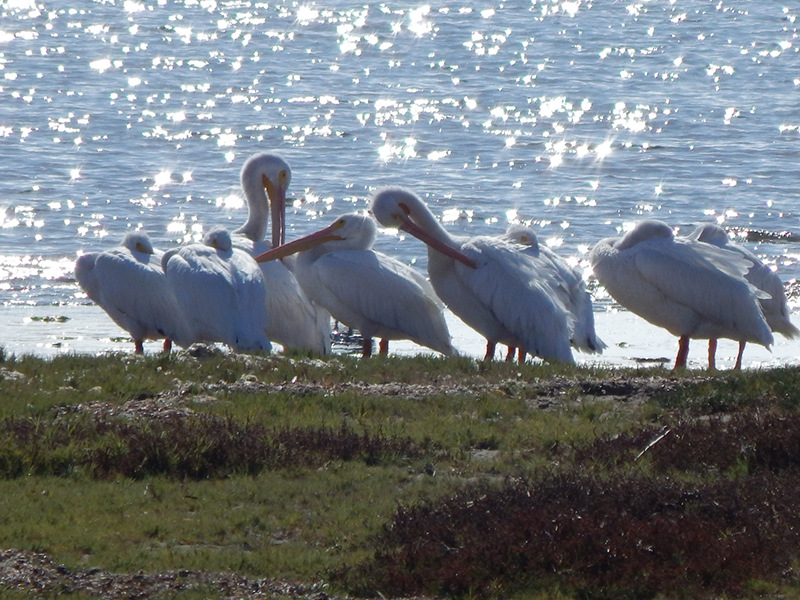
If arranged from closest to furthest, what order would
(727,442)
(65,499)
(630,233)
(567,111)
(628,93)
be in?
(65,499) < (727,442) < (630,233) < (567,111) < (628,93)

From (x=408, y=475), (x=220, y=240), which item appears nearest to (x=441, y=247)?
(x=220, y=240)

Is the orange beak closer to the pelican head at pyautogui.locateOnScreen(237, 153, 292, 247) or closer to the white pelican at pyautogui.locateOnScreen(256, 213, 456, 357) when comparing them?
the white pelican at pyautogui.locateOnScreen(256, 213, 456, 357)

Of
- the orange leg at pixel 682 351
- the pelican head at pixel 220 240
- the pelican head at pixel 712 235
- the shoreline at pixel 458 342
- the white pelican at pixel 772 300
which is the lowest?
the shoreline at pixel 458 342

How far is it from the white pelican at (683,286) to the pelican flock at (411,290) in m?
0.01

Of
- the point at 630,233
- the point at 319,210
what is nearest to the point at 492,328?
the point at 630,233

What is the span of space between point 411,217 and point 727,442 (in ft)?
20.7

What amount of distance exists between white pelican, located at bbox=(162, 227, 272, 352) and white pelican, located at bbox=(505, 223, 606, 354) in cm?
253

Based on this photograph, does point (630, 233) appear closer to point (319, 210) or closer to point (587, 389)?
point (587, 389)

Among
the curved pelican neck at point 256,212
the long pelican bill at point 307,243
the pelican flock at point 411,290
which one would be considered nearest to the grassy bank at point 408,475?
the pelican flock at point 411,290

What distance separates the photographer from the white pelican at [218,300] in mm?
10234

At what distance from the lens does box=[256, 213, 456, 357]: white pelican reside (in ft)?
37.3

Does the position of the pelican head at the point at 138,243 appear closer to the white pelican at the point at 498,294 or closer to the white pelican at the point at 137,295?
the white pelican at the point at 137,295

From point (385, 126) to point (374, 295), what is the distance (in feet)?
61.4

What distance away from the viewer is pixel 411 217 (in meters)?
12.8
